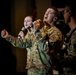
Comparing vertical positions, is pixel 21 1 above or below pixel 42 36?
above

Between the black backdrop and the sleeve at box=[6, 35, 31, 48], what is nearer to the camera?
the sleeve at box=[6, 35, 31, 48]

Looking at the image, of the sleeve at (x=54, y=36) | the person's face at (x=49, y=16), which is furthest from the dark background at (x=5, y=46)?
the sleeve at (x=54, y=36)

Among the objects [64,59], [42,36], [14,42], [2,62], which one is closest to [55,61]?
[64,59]

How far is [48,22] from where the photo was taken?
2.87m

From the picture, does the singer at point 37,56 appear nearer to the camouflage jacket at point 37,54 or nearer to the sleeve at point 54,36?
the camouflage jacket at point 37,54

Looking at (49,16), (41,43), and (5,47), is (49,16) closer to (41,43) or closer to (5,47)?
(41,43)

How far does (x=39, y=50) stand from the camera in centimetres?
289

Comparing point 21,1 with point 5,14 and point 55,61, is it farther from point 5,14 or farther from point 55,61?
point 55,61

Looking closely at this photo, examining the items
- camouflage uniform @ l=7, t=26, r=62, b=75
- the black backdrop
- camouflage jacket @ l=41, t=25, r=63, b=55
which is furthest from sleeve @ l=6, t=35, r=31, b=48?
the black backdrop

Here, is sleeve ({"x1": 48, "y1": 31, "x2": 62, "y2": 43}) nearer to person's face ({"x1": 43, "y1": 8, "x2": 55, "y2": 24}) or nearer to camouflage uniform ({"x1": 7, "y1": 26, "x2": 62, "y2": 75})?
camouflage uniform ({"x1": 7, "y1": 26, "x2": 62, "y2": 75})

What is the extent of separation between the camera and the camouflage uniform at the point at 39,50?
276 centimetres

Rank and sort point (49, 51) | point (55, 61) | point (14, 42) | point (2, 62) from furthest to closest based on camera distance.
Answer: point (2, 62) → point (14, 42) → point (55, 61) → point (49, 51)

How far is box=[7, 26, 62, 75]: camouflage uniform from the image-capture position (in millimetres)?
2756

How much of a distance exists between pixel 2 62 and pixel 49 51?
102 inches
